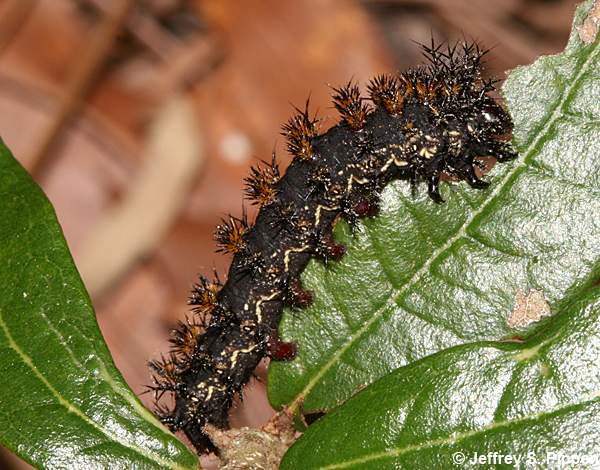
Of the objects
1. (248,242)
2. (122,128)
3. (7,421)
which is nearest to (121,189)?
(122,128)

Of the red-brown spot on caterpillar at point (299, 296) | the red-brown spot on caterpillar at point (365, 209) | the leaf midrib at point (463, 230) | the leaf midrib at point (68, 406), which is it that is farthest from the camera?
the red-brown spot on caterpillar at point (299, 296)

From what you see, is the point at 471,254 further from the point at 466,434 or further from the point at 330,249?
the point at 466,434

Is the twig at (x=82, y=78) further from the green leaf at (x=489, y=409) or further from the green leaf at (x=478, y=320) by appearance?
the green leaf at (x=489, y=409)

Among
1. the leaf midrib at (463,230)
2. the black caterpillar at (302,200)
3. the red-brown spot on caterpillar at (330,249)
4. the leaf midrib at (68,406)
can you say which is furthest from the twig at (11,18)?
the leaf midrib at (463,230)

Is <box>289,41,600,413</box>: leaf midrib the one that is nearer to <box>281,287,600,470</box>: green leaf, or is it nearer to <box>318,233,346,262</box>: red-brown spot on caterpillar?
<box>318,233,346,262</box>: red-brown spot on caterpillar

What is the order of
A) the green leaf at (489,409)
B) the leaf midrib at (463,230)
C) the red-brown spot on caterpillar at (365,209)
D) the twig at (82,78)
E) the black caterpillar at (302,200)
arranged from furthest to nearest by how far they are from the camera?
the twig at (82,78), the black caterpillar at (302,200), the red-brown spot on caterpillar at (365,209), the leaf midrib at (463,230), the green leaf at (489,409)

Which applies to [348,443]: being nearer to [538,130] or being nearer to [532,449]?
[532,449]
